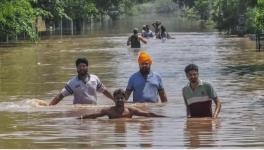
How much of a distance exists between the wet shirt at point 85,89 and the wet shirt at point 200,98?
243 centimetres

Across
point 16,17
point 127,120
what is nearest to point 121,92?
point 127,120

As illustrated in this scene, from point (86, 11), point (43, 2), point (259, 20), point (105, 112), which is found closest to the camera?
point (105, 112)

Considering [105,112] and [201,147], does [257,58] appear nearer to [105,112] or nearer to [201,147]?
[105,112]

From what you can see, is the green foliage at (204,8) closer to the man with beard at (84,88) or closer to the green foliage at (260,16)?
the green foliage at (260,16)

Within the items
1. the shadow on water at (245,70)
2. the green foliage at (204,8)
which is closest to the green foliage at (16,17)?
the shadow on water at (245,70)

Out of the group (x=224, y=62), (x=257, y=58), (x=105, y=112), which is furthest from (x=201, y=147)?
(x=257, y=58)

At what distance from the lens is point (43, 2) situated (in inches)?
2480

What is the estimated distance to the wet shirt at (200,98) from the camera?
1284cm

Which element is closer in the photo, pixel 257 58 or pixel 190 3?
pixel 257 58

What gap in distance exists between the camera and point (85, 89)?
1487cm

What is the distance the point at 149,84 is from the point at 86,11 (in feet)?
209

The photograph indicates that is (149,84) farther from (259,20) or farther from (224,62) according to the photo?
(224,62)

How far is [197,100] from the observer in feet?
42.4

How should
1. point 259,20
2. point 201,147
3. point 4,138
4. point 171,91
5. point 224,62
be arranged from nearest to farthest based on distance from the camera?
point 201,147 < point 4,138 < point 171,91 < point 259,20 < point 224,62
